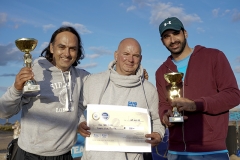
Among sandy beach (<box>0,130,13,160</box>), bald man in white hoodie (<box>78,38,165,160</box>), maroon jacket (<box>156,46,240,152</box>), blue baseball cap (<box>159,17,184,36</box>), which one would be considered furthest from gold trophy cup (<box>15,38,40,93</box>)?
sandy beach (<box>0,130,13,160</box>)

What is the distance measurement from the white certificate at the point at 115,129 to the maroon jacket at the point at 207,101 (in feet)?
1.20

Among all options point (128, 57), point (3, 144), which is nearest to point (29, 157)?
point (128, 57)

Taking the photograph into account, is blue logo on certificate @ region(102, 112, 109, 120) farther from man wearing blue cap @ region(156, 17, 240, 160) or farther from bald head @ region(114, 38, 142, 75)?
man wearing blue cap @ region(156, 17, 240, 160)

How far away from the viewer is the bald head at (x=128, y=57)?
361 centimetres

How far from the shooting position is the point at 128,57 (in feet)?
11.8

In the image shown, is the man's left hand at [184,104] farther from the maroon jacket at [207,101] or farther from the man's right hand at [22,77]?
Result: the man's right hand at [22,77]

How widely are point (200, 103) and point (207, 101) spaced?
3.1 inches

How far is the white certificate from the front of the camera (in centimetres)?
342

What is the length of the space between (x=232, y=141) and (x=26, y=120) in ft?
29.6

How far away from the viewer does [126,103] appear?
140 inches

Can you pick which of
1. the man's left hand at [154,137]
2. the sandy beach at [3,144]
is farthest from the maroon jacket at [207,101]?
the sandy beach at [3,144]

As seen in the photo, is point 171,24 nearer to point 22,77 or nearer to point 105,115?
point 105,115

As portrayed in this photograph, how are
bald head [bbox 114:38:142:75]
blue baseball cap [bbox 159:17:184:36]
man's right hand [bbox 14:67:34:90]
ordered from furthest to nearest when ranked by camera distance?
blue baseball cap [bbox 159:17:184:36]
bald head [bbox 114:38:142:75]
man's right hand [bbox 14:67:34:90]

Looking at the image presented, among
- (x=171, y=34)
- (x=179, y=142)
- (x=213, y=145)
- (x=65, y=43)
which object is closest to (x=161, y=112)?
(x=179, y=142)
